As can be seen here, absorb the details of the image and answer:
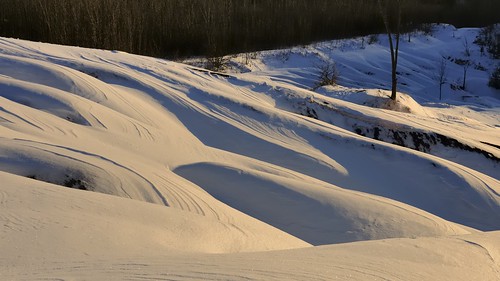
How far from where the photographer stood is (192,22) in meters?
13.5

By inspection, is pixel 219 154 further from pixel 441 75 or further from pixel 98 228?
pixel 441 75

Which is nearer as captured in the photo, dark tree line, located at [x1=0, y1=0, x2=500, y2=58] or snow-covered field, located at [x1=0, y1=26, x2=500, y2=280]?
snow-covered field, located at [x1=0, y1=26, x2=500, y2=280]

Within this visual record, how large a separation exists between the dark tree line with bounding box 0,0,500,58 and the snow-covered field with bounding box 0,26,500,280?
3.99 m

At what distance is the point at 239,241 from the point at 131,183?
967mm

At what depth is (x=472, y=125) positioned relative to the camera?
800 centimetres

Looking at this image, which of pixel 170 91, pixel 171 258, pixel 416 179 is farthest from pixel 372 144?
pixel 171 258

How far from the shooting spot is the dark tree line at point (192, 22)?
1028cm

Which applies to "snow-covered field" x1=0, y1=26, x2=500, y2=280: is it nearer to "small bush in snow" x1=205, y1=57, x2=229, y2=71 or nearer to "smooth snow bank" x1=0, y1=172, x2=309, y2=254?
"smooth snow bank" x1=0, y1=172, x2=309, y2=254

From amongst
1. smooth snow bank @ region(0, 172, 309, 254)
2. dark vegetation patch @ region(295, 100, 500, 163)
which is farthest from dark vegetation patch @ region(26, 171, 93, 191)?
dark vegetation patch @ region(295, 100, 500, 163)

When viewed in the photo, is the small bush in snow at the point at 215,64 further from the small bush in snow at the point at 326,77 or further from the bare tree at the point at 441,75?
the bare tree at the point at 441,75

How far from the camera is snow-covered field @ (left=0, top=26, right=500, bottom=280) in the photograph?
6.51 feet

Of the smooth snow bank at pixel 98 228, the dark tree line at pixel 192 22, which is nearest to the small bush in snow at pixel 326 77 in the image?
the dark tree line at pixel 192 22

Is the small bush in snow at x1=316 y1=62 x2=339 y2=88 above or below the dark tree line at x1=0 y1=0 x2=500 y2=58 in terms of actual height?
below

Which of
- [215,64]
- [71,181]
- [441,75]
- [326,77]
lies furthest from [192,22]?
[71,181]
